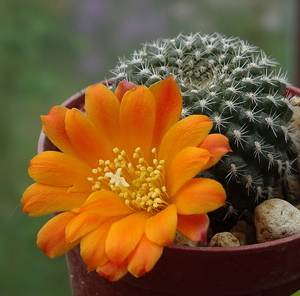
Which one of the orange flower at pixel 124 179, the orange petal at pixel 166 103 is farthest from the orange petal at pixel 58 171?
the orange petal at pixel 166 103

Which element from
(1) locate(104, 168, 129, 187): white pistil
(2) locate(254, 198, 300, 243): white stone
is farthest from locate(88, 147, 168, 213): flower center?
(2) locate(254, 198, 300, 243): white stone

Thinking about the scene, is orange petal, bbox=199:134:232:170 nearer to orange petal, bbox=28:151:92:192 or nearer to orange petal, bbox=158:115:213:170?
orange petal, bbox=158:115:213:170

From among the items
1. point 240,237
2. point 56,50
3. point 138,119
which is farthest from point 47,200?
point 56,50

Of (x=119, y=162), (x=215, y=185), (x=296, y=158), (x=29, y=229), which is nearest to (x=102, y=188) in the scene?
(x=119, y=162)

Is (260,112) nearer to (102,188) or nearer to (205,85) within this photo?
(205,85)

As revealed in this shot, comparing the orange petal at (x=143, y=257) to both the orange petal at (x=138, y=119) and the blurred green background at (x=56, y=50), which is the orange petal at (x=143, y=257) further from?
the blurred green background at (x=56, y=50)

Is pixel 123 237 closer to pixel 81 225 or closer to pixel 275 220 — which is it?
pixel 81 225
